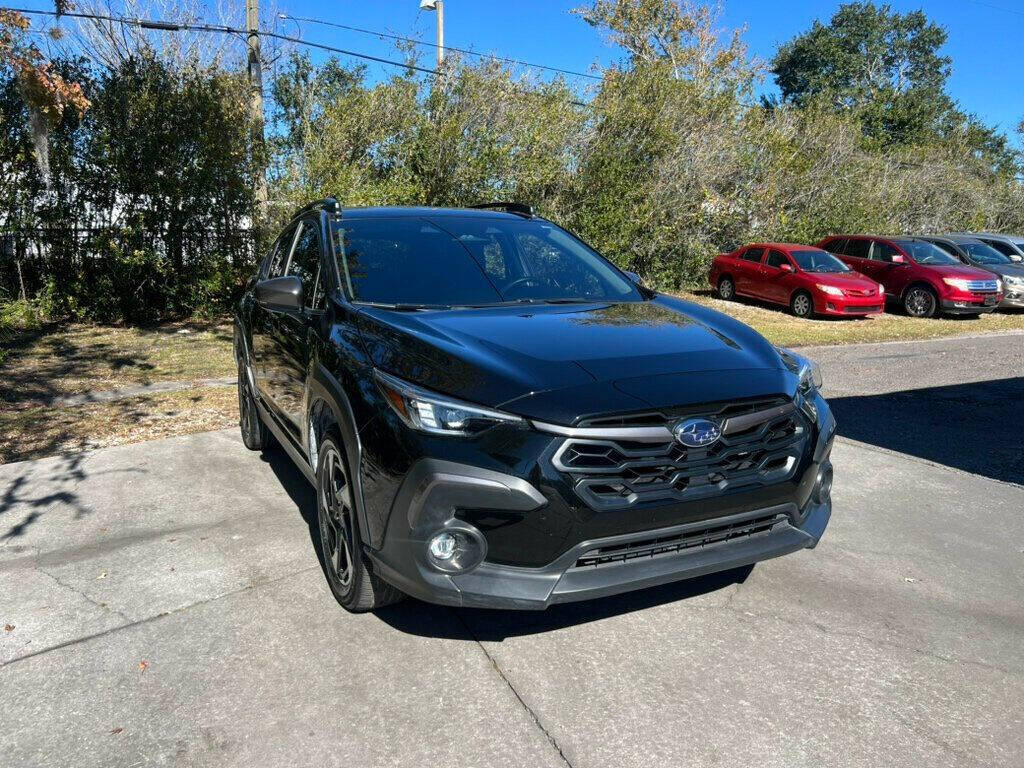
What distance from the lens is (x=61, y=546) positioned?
4.27 metres

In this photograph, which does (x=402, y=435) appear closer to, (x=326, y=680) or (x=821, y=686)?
(x=326, y=680)

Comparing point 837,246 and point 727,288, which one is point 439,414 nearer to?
point 727,288

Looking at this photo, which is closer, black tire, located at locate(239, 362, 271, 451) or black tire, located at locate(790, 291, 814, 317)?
black tire, located at locate(239, 362, 271, 451)

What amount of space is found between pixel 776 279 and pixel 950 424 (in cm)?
1076

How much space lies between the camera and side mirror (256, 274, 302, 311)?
3879 mm

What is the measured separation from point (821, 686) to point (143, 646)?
2.59m

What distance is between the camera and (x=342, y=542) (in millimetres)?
3434

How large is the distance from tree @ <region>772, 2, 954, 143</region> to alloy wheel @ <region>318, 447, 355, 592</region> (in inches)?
2586

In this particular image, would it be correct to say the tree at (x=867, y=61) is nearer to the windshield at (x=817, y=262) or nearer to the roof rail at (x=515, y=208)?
the windshield at (x=817, y=262)

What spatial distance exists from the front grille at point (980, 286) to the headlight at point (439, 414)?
17.8 meters

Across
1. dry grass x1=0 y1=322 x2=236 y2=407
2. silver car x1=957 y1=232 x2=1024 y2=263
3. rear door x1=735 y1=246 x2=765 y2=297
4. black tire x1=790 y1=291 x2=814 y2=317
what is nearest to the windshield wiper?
dry grass x1=0 y1=322 x2=236 y2=407

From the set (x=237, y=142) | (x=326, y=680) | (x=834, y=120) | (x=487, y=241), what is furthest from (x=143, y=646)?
(x=834, y=120)

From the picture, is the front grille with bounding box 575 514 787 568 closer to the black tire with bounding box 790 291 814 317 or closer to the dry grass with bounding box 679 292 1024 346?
the dry grass with bounding box 679 292 1024 346

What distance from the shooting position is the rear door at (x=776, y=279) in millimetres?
17422
